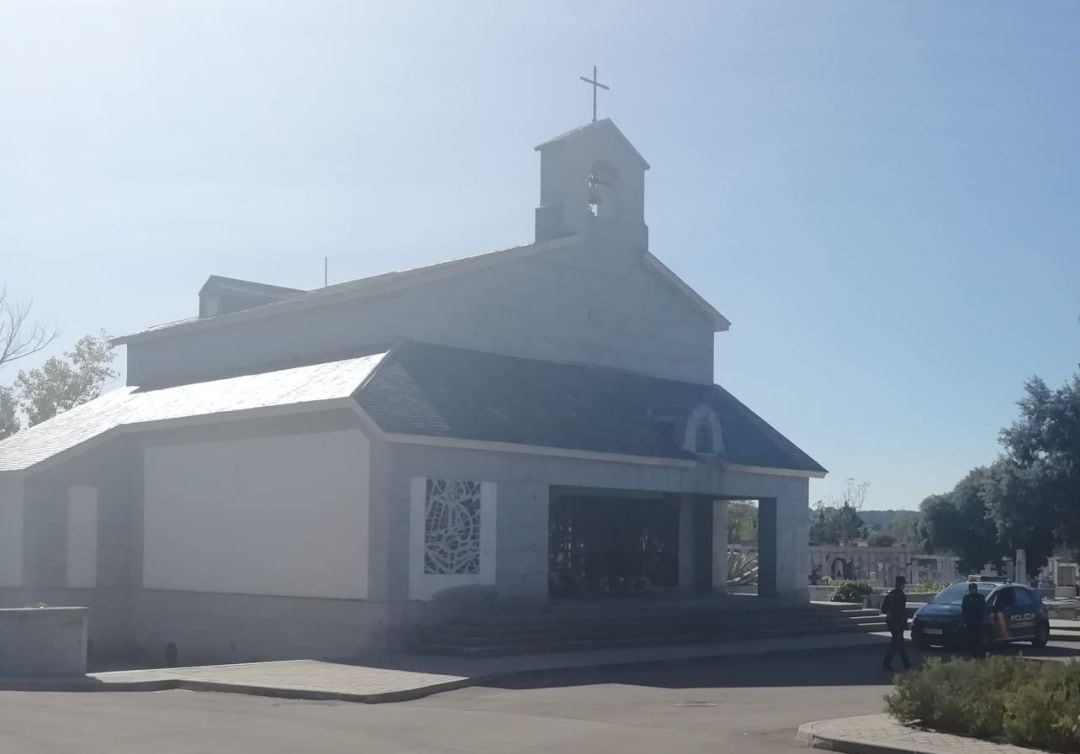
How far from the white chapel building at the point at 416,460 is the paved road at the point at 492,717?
210 inches

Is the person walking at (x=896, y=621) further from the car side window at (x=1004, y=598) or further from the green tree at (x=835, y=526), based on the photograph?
the green tree at (x=835, y=526)

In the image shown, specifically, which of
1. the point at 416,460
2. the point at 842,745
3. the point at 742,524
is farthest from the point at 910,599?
the point at 842,745

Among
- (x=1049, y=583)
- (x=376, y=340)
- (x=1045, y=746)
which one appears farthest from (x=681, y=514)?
(x=1049, y=583)

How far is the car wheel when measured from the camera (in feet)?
92.2

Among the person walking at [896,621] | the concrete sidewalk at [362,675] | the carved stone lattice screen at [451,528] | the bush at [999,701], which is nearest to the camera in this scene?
the bush at [999,701]

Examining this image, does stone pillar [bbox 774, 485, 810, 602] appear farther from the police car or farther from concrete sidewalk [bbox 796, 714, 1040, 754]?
concrete sidewalk [bbox 796, 714, 1040, 754]

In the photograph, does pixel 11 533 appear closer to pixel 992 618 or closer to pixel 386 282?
pixel 386 282

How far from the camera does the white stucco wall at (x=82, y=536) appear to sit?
30.0 meters

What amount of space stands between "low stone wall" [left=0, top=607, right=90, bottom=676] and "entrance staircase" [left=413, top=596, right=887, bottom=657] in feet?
19.3

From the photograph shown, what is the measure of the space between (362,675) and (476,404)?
24.4ft

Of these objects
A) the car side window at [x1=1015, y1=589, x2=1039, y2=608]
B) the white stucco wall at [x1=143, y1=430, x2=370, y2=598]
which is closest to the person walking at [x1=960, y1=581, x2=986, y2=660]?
the car side window at [x1=1015, y1=589, x2=1039, y2=608]

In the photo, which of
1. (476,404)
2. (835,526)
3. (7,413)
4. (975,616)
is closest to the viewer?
(975,616)

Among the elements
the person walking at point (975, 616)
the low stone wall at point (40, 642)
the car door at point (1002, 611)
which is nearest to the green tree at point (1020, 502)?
the car door at point (1002, 611)

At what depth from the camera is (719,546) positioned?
33.6 metres
